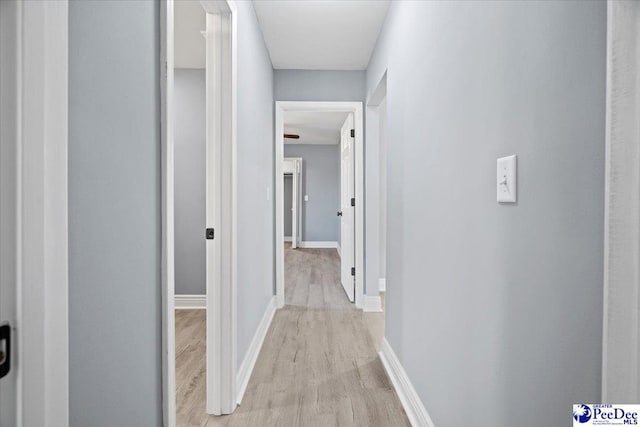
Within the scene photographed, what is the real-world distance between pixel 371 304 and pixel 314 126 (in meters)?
4.12

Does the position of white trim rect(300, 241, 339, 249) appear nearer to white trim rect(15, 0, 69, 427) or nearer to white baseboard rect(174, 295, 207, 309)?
white baseboard rect(174, 295, 207, 309)

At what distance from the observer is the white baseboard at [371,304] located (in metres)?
4.01

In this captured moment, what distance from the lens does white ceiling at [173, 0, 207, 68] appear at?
295 centimetres

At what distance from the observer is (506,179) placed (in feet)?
3.38

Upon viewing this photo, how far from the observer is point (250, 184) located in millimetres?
2754

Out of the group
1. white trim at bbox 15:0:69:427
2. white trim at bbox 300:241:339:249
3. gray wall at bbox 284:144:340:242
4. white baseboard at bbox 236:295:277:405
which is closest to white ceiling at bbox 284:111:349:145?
gray wall at bbox 284:144:340:242

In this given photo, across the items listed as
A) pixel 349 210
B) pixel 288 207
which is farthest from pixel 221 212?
pixel 288 207

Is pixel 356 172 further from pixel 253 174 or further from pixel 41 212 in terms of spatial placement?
pixel 41 212

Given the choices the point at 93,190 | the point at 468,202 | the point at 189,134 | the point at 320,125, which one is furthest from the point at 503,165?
the point at 320,125

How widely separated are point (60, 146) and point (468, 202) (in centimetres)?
114

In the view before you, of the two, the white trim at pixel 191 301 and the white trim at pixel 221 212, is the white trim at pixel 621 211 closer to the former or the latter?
the white trim at pixel 221 212

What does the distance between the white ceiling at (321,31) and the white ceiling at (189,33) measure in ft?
1.62

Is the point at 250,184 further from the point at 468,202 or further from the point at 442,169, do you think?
the point at 468,202

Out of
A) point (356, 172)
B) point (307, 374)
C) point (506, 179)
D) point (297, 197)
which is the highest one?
point (356, 172)
